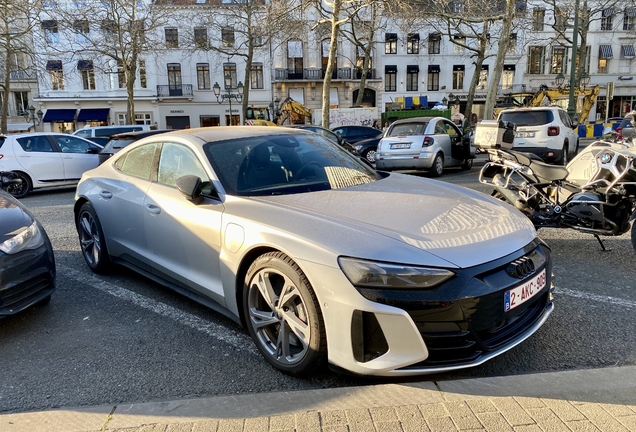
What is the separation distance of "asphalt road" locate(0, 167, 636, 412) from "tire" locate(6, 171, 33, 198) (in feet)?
26.3

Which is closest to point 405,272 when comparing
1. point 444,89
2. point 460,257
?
point 460,257

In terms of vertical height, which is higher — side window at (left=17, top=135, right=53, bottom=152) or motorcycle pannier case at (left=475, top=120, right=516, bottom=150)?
motorcycle pannier case at (left=475, top=120, right=516, bottom=150)

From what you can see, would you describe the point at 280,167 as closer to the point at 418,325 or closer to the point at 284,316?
the point at 284,316

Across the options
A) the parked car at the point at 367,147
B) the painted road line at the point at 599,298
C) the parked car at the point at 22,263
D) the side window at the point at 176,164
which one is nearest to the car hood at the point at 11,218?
the parked car at the point at 22,263

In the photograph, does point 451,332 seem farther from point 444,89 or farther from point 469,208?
point 444,89

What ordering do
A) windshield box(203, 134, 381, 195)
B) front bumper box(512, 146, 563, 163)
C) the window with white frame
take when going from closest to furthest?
windshield box(203, 134, 381, 195), front bumper box(512, 146, 563, 163), the window with white frame

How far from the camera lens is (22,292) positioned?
3.47 meters

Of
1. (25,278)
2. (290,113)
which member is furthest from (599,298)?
(290,113)

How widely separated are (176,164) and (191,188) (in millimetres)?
642

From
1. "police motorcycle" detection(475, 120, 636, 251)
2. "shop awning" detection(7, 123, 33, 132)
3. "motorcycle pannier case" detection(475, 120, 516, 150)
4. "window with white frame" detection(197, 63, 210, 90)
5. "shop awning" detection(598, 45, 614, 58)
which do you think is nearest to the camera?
"police motorcycle" detection(475, 120, 636, 251)

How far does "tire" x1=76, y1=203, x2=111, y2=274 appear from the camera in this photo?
471 cm

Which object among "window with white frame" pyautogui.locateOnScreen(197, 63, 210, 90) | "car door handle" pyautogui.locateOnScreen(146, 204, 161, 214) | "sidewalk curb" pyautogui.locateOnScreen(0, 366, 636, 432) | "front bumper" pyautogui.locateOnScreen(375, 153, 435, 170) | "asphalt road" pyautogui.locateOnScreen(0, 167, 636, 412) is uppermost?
"window with white frame" pyautogui.locateOnScreen(197, 63, 210, 90)

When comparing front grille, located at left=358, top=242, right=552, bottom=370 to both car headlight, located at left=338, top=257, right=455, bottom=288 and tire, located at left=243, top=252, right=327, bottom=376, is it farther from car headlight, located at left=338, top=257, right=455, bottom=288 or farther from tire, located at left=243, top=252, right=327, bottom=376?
tire, located at left=243, top=252, right=327, bottom=376

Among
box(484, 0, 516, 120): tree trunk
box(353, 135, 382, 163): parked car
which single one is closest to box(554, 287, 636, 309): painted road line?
box(353, 135, 382, 163): parked car
